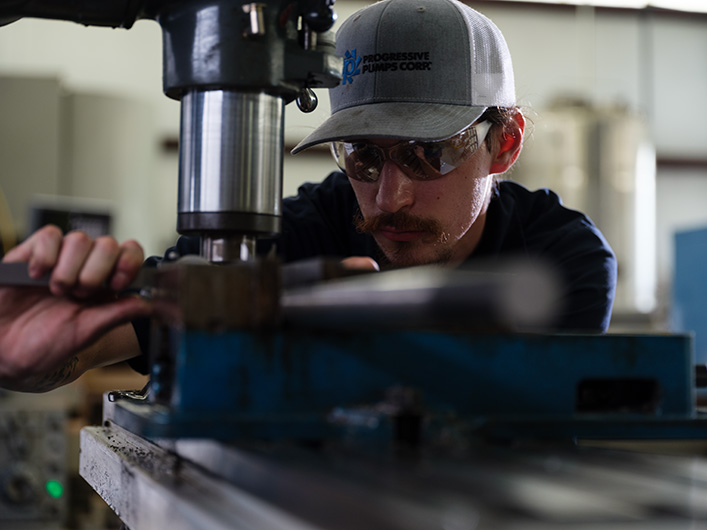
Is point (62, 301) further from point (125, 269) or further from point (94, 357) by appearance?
point (94, 357)

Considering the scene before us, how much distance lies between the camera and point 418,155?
1.37 m

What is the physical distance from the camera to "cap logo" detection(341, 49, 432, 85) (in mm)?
1376

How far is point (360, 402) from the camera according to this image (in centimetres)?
68

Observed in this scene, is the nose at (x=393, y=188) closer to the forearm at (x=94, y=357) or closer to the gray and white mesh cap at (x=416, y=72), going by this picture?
the gray and white mesh cap at (x=416, y=72)

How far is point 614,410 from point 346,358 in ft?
0.92

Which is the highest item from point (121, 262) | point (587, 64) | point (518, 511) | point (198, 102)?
point (587, 64)

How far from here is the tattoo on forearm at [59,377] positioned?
109cm

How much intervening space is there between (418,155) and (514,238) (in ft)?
1.07

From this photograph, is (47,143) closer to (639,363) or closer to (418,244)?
(418,244)

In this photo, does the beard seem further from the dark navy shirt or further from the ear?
the ear

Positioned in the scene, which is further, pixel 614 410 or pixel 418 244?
pixel 418 244

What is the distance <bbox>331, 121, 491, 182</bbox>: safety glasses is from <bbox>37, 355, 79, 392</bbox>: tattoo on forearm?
581 millimetres

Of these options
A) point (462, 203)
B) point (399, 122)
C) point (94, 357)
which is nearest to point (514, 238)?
point (462, 203)

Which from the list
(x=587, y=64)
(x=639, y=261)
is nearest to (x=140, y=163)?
(x=639, y=261)
